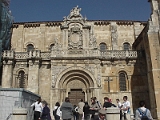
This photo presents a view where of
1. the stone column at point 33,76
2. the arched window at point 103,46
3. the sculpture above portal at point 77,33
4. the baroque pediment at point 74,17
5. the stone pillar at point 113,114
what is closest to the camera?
the stone pillar at point 113,114

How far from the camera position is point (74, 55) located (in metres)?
21.5

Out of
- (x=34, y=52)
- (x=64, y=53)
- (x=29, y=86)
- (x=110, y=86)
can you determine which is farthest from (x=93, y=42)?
(x=29, y=86)

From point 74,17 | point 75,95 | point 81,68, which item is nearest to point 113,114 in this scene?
point 81,68

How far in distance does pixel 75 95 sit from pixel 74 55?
4.12 m

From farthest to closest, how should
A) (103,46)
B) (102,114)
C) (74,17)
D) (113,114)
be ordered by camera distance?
1. (103,46)
2. (74,17)
3. (102,114)
4. (113,114)

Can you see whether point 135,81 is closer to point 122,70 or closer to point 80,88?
point 122,70

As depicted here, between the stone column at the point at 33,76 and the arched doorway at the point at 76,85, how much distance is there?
227 cm

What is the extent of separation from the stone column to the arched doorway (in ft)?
7.46

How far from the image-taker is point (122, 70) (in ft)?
72.6

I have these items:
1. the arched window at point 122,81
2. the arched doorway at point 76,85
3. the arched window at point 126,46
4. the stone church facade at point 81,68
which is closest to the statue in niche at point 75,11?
the stone church facade at point 81,68

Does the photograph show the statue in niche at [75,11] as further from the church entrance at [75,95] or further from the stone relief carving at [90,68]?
the church entrance at [75,95]

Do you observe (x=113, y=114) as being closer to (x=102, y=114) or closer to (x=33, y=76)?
(x=102, y=114)

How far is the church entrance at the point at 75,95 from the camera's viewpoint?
2134cm

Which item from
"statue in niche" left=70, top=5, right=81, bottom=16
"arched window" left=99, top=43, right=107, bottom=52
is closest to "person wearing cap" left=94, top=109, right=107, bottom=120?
"statue in niche" left=70, top=5, right=81, bottom=16
